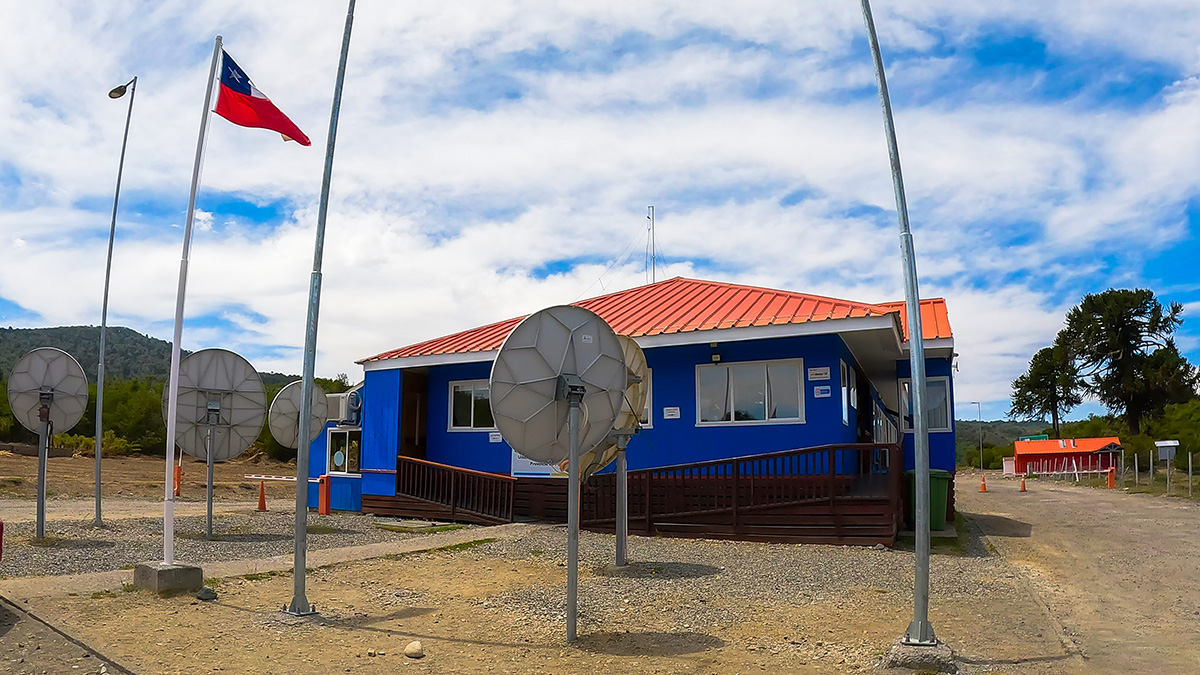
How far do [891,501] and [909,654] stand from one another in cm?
710

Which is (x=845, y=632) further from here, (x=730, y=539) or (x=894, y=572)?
(x=730, y=539)

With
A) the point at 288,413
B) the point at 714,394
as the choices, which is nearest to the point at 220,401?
the point at 288,413

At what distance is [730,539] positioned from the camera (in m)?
14.5

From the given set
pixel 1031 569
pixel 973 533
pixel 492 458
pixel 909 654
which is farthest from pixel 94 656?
pixel 973 533

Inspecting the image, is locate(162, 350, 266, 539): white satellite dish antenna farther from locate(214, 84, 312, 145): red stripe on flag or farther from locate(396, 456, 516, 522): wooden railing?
locate(214, 84, 312, 145): red stripe on flag

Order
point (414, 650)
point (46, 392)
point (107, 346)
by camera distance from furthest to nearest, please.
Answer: point (107, 346)
point (46, 392)
point (414, 650)

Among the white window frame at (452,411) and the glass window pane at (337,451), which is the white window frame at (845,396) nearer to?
the white window frame at (452,411)

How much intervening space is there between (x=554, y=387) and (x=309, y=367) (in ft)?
7.77

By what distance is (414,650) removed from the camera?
6.77 metres

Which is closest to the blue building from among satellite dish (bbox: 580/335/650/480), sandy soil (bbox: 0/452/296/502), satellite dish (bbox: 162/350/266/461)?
satellite dish (bbox: 580/335/650/480)

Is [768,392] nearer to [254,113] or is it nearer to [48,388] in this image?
[254,113]

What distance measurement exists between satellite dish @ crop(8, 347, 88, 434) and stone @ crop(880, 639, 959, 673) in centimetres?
1149

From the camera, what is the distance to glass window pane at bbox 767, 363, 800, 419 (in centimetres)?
1559

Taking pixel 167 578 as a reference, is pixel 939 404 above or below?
above
